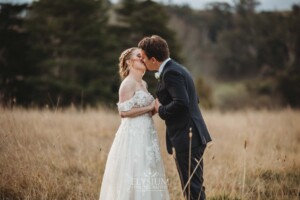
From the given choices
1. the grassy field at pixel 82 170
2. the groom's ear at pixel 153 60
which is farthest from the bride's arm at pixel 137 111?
the grassy field at pixel 82 170

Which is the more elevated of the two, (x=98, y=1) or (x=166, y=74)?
(x=98, y=1)

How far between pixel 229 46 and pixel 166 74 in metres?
41.9

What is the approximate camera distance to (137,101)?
14.8ft

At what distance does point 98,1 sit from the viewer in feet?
74.7

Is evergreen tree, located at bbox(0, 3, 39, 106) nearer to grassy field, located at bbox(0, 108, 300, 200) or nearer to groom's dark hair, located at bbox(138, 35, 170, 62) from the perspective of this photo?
grassy field, located at bbox(0, 108, 300, 200)

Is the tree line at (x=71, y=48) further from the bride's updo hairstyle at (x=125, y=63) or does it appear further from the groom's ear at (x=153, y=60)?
the groom's ear at (x=153, y=60)

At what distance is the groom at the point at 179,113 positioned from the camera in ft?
13.1

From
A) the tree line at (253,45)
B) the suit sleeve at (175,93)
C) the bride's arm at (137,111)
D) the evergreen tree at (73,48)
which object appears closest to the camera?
the suit sleeve at (175,93)

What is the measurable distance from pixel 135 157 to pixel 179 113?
2.46 feet

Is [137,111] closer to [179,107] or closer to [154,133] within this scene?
[154,133]

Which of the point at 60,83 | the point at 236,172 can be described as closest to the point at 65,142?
the point at 236,172

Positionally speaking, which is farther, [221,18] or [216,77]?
[221,18]

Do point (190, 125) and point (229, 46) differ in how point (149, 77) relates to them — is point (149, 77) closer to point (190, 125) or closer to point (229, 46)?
point (190, 125)

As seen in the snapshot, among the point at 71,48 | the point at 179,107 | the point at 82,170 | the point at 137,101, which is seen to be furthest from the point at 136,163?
the point at 71,48
